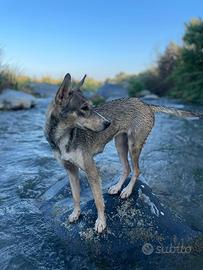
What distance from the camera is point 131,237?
6.59 m

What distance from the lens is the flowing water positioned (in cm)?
657

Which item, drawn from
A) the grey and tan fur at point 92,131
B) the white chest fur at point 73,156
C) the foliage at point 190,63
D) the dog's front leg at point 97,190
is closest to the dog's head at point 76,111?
the grey and tan fur at point 92,131

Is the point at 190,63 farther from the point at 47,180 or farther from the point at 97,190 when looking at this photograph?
the point at 97,190

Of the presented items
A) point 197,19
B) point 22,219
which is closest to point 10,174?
point 22,219

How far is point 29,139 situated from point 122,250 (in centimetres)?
875

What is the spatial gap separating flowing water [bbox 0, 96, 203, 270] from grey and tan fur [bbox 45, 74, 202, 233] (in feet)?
2.89

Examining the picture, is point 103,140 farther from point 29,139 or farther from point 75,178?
point 29,139

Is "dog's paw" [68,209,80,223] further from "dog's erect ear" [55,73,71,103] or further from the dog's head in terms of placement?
"dog's erect ear" [55,73,71,103]

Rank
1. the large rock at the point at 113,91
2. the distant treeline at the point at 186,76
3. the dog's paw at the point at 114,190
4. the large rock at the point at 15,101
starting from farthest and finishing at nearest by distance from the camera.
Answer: the large rock at the point at 113,91 < the distant treeline at the point at 186,76 < the large rock at the point at 15,101 < the dog's paw at the point at 114,190

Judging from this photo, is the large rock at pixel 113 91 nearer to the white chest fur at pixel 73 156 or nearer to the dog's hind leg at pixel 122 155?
the dog's hind leg at pixel 122 155

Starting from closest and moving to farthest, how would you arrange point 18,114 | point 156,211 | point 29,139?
1. point 156,211
2. point 29,139
3. point 18,114

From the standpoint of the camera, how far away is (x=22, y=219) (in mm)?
7582

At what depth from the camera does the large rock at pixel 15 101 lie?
2220cm

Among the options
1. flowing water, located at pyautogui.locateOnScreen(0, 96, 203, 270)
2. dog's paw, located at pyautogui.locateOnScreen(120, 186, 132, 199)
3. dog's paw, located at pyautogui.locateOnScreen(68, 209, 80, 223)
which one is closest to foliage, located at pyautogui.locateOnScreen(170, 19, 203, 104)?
flowing water, located at pyautogui.locateOnScreen(0, 96, 203, 270)
